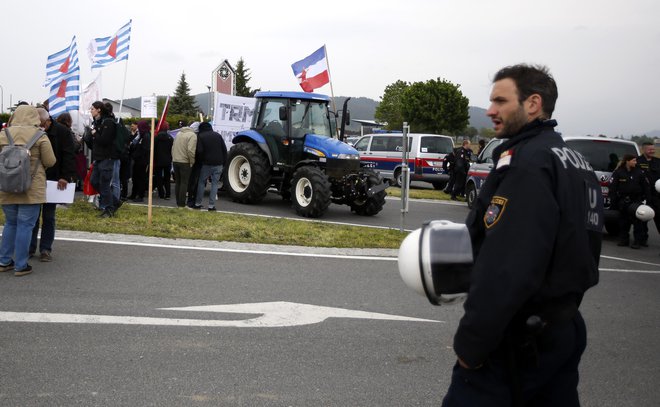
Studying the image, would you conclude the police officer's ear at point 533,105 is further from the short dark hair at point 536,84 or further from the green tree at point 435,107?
the green tree at point 435,107

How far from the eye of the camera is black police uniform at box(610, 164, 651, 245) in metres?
12.2

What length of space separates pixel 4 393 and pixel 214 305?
8.23ft

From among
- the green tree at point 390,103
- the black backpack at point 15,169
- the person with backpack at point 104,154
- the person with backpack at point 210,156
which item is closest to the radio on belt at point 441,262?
the black backpack at point 15,169

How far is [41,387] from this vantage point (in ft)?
14.2

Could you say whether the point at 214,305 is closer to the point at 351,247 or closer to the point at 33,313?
the point at 33,313

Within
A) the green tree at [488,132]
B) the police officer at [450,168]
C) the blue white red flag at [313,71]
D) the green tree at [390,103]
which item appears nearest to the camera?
the green tree at [488,132]

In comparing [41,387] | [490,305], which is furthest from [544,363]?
[41,387]

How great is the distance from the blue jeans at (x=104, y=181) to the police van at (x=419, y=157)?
12254 millimetres

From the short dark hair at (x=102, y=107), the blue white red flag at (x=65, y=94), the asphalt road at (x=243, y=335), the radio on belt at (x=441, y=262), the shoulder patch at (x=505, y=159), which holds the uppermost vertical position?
the blue white red flag at (x=65, y=94)

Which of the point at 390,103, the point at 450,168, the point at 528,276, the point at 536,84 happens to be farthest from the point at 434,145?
the point at 390,103

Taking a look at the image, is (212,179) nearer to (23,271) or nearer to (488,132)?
(23,271)

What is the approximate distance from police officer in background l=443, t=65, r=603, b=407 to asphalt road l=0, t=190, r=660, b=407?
2.02 meters

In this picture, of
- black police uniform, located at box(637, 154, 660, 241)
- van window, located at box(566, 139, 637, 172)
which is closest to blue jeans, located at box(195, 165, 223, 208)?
van window, located at box(566, 139, 637, 172)

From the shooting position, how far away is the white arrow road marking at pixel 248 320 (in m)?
5.81
